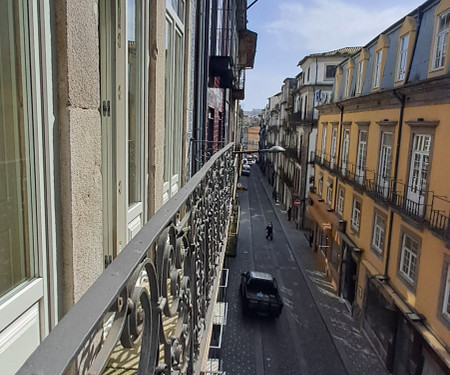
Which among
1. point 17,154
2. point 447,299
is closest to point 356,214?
point 447,299

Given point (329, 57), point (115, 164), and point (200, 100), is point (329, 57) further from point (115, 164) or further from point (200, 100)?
point (115, 164)

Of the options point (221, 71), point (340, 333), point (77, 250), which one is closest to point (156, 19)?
point (77, 250)

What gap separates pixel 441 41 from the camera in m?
10.5

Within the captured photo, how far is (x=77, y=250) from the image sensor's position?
2.18 meters

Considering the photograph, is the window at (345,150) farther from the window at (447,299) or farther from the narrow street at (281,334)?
the window at (447,299)

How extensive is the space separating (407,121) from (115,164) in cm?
1102

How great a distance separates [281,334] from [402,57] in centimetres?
1044

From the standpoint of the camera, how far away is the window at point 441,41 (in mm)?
10133

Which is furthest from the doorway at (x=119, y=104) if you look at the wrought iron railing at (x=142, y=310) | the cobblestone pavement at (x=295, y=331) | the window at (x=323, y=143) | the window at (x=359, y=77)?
the window at (x=323, y=143)

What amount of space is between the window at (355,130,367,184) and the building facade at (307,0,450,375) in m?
0.04

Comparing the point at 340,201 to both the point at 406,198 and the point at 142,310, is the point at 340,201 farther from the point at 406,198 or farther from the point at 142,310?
the point at 142,310

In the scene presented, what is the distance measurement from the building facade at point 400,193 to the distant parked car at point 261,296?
3465 mm

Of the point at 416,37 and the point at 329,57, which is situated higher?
the point at 329,57

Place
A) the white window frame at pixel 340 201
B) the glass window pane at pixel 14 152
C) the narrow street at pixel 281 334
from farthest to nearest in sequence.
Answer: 1. the white window frame at pixel 340 201
2. the narrow street at pixel 281 334
3. the glass window pane at pixel 14 152
